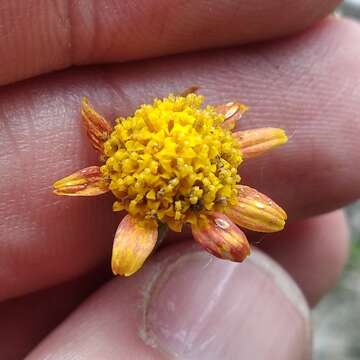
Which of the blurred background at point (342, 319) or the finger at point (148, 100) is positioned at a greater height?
the finger at point (148, 100)

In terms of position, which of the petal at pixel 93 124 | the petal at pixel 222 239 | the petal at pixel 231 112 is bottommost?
the petal at pixel 222 239

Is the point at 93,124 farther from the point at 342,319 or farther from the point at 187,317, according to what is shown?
the point at 342,319

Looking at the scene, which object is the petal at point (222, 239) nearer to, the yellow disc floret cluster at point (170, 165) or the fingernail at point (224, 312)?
the yellow disc floret cluster at point (170, 165)

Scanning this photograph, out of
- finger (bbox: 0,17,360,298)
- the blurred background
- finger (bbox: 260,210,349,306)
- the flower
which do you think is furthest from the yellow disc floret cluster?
the blurred background

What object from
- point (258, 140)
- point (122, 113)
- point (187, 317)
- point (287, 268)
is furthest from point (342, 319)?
point (122, 113)

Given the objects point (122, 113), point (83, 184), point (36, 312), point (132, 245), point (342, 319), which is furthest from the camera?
point (342, 319)

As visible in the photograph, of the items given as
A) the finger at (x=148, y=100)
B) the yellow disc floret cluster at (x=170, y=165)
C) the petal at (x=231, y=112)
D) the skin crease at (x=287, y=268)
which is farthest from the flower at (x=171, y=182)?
the skin crease at (x=287, y=268)
